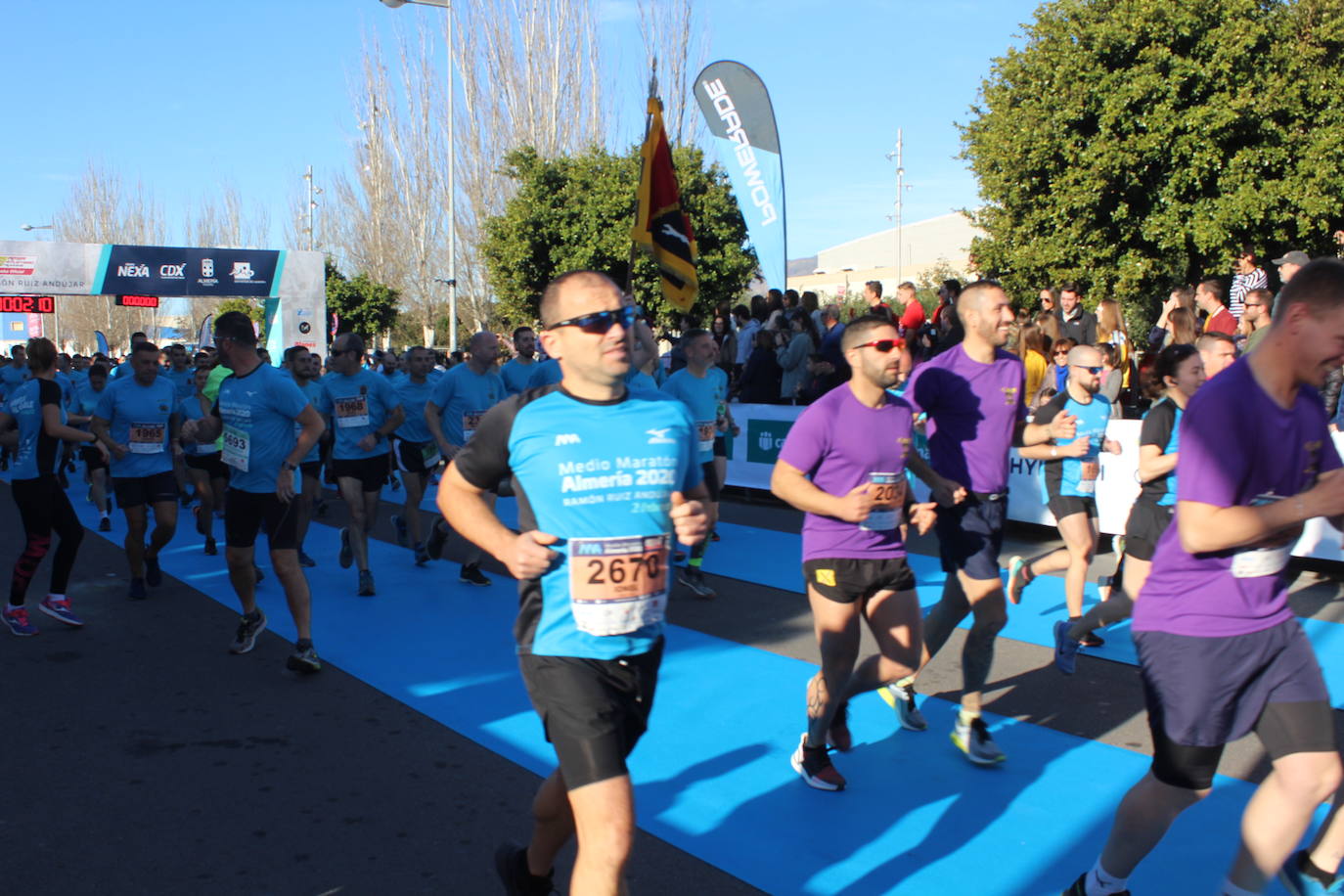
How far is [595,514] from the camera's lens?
288 cm

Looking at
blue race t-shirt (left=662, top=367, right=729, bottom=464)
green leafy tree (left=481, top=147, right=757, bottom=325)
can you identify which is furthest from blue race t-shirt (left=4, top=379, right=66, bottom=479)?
green leafy tree (left=481, top=147, right=757, bottom=325)

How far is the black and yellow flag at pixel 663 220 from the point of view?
1041cm

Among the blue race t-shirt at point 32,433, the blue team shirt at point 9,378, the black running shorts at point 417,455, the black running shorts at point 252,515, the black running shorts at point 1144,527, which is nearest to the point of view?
Answer: the black running shorts at point 1144,527

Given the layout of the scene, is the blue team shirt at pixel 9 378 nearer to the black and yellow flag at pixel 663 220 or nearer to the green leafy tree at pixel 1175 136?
the black and yellow flag at pixel 663 220

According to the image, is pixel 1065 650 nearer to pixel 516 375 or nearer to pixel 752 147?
pixel 516 375

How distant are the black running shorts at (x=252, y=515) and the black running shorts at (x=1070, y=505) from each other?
4.51 meters

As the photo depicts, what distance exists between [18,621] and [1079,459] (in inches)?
262

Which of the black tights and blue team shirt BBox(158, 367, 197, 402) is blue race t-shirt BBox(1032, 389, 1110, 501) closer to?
the black tights

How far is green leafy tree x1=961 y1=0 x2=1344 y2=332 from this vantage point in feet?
52.4

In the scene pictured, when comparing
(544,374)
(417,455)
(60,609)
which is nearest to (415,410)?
(417,455)

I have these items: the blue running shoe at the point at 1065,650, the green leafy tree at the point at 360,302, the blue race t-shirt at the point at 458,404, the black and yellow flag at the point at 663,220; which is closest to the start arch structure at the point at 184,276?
the green leafy tree at the point at 360,302

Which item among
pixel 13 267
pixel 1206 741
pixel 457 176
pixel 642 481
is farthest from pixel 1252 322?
pixel 457 176

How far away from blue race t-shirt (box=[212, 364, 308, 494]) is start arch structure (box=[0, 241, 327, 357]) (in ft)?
79.0

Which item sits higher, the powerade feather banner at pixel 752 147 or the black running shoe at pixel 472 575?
the powerade feather banner at pixel 752 147
